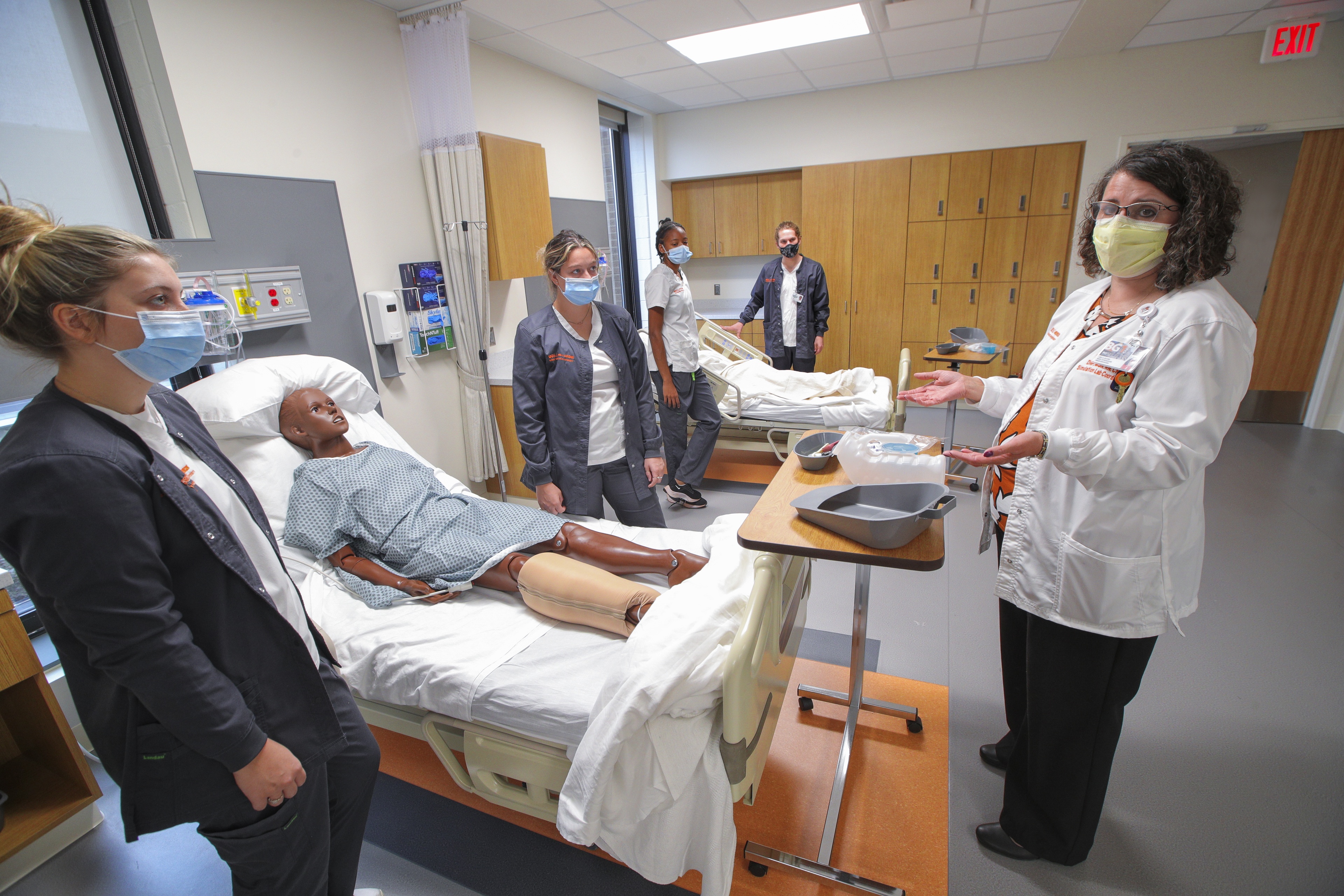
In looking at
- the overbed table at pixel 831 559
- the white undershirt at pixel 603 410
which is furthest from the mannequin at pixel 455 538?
the overbed table at pixel 831 559

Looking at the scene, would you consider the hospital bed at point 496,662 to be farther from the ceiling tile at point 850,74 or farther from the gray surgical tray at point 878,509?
the ceiling tile at point 850,74

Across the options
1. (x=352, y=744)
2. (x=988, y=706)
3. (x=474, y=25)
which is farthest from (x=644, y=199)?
(x=352, y=744)

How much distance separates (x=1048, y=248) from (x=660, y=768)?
5.73 m

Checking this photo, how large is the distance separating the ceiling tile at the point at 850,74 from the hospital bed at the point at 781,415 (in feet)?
8.06

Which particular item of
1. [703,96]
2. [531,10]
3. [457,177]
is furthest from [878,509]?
[703,96]

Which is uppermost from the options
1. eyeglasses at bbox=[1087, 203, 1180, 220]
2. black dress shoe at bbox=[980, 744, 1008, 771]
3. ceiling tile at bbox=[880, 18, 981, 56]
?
ceiling tile at bbox=[880, 18, 981, 56]

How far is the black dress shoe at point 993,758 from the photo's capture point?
1.92 m

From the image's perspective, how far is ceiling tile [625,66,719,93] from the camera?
4.74 m

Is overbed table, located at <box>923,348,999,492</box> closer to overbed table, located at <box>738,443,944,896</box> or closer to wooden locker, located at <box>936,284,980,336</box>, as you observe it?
Answer: wooden locker, located at <box>936,284,980,336</box>

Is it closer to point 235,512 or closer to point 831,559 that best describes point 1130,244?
point 831,559

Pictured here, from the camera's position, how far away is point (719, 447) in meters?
4.48

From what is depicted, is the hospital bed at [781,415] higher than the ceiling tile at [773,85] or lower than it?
lower

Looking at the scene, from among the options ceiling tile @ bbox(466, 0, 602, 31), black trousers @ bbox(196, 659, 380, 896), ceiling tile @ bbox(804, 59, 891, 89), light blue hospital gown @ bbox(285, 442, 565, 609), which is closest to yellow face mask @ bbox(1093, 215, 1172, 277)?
light blue hospital gown @ bbox(285, 442, 565, 609)

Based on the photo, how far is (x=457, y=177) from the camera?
334 centimetres
